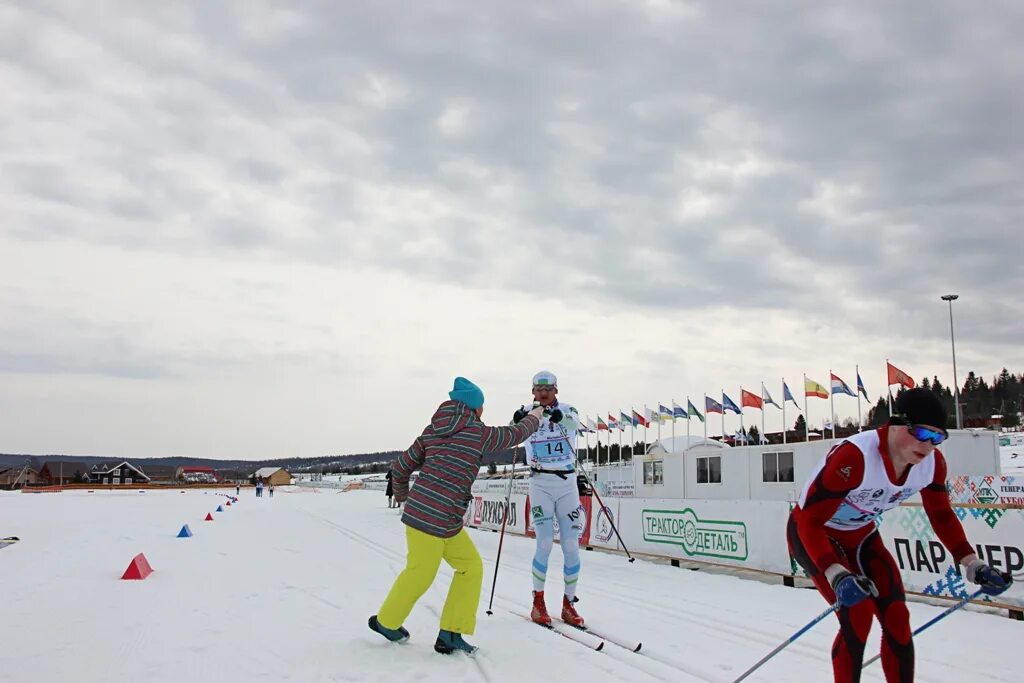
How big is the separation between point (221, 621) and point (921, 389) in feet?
19.1

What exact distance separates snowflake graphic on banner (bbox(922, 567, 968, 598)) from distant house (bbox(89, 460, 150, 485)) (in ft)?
426

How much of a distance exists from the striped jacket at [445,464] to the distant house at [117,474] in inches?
5105

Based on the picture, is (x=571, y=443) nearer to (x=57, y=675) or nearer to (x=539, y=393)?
(x=539, y=393)

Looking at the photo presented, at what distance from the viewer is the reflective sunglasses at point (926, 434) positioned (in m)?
3.33

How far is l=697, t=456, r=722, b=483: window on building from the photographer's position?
25.9 meters

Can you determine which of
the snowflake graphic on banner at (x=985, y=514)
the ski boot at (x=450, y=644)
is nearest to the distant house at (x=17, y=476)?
the ski boot at (x=450, y=644)

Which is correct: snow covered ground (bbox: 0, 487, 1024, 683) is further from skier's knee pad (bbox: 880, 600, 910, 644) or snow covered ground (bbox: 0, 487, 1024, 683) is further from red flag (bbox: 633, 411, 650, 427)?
red flag (bbox: 633, 411, 650, 427)

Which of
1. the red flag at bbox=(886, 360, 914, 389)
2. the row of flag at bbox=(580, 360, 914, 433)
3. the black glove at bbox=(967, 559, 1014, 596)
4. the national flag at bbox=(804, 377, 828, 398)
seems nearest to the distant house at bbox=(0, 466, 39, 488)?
the row of flag at bbox=(580, 360, 914, 433)

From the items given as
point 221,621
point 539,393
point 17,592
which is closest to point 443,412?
point 539,393

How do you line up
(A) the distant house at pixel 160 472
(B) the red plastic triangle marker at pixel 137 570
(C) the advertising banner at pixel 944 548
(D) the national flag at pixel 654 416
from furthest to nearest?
(A) the distant house at pixel 160 472 < (D) the national flag at pixel 654 416 < (B) the red plastic triangle marker at pixel 137 570 < (C) the advertising banner at pixel 944 548

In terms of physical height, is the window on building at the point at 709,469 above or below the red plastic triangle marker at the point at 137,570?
above

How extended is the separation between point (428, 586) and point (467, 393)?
1442 millimetres

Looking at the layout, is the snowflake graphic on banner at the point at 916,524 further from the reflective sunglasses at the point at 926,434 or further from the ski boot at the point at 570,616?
the reflective sunglasses at the point at 926,434

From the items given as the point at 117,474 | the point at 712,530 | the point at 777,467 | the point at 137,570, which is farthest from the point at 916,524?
the point at 117,474
